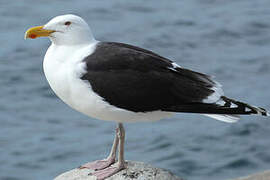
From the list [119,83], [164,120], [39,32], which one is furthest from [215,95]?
[164,120]

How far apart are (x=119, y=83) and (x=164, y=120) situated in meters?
7.80

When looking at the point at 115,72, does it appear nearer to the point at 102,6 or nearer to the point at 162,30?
the point at 162,30

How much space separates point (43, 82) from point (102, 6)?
171 inches

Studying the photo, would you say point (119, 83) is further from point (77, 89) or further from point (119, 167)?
point (119, 167)

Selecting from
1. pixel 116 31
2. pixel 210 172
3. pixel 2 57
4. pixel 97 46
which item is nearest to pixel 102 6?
pixel 116 31

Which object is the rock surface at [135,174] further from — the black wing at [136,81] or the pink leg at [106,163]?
the black wing at [136,81]

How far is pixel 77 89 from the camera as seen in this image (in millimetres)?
7312

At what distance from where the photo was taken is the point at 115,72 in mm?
7453

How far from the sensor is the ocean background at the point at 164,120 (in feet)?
45.7

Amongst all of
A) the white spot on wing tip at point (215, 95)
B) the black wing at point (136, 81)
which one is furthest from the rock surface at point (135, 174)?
the white spot on wing tip at point (215, 95)

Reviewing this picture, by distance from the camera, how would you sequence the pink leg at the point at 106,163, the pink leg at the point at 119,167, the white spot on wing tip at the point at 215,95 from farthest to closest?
1. the pink leg at the point at 106,163
2. the pink leg at the point at 119,167
3. the white spot on wing tip at the point at 215,95

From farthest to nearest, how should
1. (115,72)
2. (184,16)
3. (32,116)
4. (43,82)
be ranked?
1. (184,16)
2. (43,82)
3. (32,116)
4. (115,72)

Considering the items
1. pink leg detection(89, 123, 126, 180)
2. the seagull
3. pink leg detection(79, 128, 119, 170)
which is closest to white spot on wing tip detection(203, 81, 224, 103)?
the seagull

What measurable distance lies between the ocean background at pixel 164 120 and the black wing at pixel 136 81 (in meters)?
5.94
